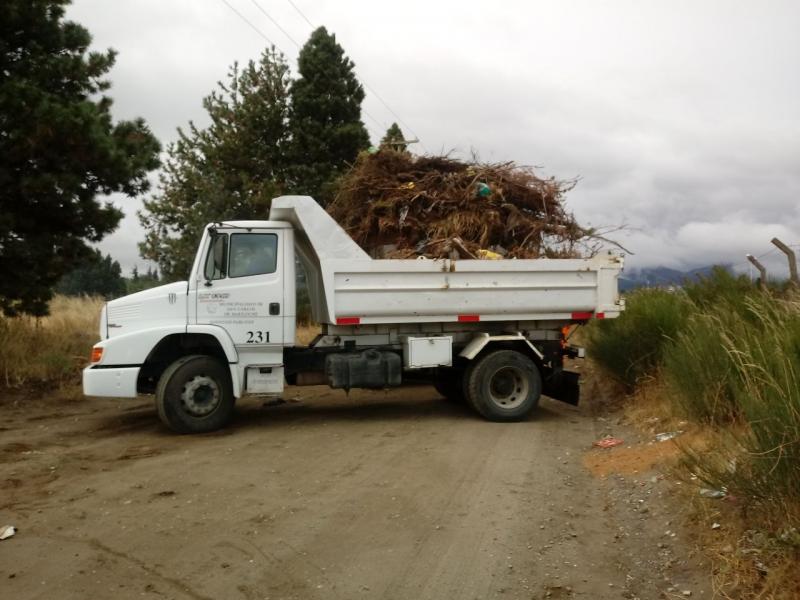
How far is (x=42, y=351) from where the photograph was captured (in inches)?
529

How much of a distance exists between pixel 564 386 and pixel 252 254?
4486 millimetres

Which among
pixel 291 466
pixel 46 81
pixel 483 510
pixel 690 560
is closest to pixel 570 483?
pixel 483 510

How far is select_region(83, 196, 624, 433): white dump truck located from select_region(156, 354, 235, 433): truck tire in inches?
0.5

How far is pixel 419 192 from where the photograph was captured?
34.7ft

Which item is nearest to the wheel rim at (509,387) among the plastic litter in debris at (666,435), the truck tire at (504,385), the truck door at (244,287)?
the truck tire at (504,385)

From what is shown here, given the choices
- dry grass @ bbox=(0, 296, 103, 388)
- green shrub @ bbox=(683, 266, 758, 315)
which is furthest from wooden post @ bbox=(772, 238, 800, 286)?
dry grass @ bbox=(0, 296, 103, 388)

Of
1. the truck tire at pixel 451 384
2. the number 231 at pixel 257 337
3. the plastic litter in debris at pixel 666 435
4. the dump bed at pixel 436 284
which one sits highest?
the dump bed at pixel 436 284

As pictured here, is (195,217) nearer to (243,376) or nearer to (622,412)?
(243,376)

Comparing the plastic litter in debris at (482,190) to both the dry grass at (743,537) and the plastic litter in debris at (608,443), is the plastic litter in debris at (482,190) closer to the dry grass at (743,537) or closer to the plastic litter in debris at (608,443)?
the plastic litter in debris at (608,443)

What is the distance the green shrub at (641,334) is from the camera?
33.9 feet

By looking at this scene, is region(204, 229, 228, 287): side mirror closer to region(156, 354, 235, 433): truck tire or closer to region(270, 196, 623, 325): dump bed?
region(270, 196, 623, 325): dump bed

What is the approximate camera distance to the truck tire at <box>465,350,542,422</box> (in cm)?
973

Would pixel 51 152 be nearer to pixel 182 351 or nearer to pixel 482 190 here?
pixel 182 351

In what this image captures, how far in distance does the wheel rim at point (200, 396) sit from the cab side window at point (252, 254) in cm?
134
